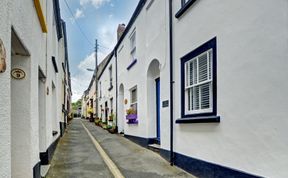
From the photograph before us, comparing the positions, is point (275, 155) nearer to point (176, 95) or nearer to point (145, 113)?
point (176, 95)

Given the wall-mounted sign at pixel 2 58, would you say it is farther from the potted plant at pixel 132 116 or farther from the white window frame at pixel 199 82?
the potted plant at pixel 132 116

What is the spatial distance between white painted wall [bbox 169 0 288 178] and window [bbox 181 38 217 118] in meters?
0.21

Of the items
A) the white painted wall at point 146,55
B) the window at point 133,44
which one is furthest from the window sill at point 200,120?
the window at point 133,44

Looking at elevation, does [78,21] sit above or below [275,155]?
above

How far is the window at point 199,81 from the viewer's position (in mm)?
5406

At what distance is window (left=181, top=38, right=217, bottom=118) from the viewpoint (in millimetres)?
5406

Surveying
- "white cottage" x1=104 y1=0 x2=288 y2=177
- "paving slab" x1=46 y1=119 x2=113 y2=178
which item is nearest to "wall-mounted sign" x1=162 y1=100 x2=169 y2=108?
"white cottage" x1=104 y1=0 x2=288 y2=177

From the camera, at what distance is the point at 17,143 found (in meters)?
4.10

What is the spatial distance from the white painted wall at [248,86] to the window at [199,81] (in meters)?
0.21

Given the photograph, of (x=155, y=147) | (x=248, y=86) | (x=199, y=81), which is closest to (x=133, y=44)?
(x=155, y=147)

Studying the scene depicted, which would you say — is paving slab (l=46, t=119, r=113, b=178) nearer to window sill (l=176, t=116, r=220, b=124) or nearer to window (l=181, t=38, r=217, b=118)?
window sill (l=176, t=116, r=220, b=124)

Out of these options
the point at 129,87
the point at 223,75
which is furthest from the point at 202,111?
the point at 129,87

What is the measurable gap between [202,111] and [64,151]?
5805mm

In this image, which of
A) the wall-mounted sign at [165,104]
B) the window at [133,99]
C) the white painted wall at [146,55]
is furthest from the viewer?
the window at [133,99]
